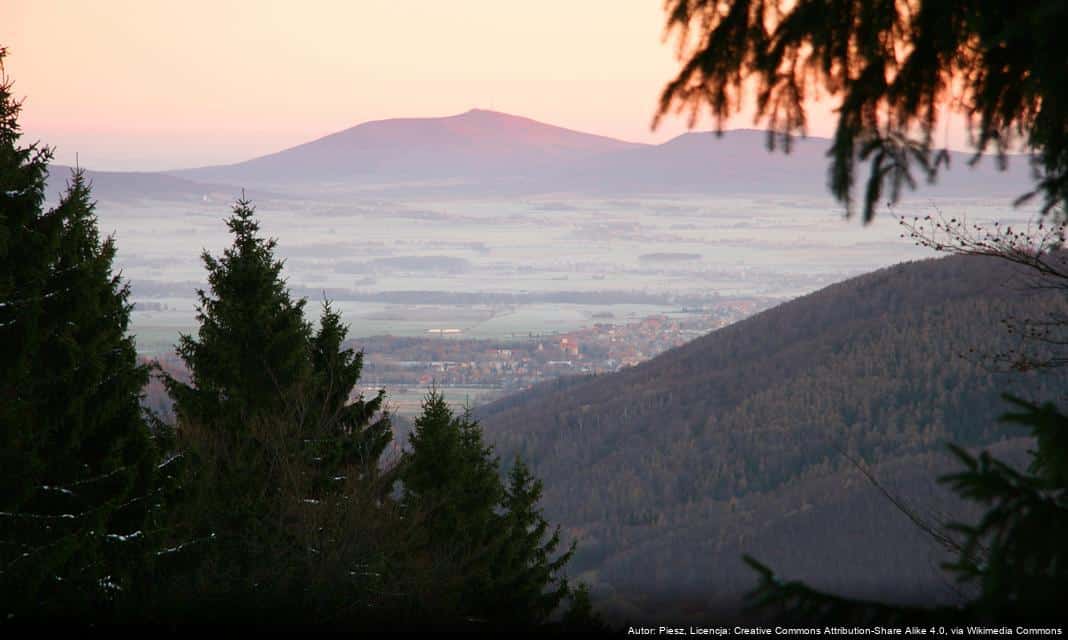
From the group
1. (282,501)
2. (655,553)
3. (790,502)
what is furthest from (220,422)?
(790,502)

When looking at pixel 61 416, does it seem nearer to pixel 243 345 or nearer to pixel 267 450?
Answer: pixel 267 450

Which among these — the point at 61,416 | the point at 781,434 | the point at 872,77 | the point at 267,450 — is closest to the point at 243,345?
the point at 267,450

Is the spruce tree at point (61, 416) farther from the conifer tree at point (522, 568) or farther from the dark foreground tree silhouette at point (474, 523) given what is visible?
the conifer tree at point (522, 568)

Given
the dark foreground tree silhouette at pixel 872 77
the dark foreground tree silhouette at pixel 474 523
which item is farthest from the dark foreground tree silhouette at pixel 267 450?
the dark foreground tree silhouette at pixel 872 77

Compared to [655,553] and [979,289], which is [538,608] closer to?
[655,553]

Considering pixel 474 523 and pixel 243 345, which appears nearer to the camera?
pixel 243 345

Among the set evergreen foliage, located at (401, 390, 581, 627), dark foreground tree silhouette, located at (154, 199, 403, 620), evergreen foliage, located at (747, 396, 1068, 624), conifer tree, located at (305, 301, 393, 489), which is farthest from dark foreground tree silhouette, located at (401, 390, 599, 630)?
evergreen foliage, located at (747, 396, 1068, 624)
